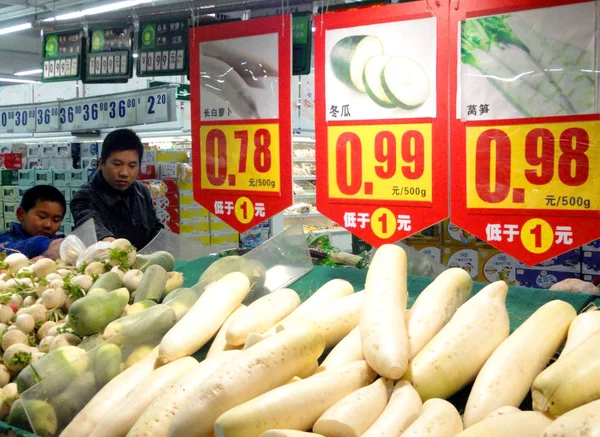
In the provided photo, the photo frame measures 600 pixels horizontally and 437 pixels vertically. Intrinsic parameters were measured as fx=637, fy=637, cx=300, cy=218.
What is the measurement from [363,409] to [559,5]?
105 inches

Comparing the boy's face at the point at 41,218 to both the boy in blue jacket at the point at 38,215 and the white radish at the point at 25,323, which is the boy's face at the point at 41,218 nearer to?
the boy in blue jacket at the point at 38,215

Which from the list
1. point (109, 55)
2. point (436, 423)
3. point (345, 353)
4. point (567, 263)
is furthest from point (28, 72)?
point (436, 423)

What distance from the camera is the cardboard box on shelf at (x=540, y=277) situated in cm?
492

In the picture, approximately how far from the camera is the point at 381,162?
368 centimetres

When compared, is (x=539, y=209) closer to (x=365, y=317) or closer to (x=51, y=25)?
(x=365, y=317)

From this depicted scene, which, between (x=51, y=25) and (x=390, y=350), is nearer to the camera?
(x=390, y=350)

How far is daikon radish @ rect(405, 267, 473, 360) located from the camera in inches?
55.9

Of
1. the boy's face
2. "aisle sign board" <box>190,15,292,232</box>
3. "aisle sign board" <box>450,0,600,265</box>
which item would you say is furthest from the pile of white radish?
"aisle sign board" <box>190,15,292,232</box>

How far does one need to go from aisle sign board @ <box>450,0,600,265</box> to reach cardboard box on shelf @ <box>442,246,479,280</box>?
A: 1849 mm

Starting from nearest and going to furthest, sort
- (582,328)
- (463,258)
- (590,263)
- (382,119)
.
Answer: (582,328), (382,119), (590,263), (463,258)

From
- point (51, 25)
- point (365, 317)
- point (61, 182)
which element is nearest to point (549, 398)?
point (365, 317)

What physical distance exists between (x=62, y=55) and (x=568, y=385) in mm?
5508

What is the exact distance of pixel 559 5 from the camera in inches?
123

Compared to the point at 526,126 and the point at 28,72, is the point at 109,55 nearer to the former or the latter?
the point at 526,126
